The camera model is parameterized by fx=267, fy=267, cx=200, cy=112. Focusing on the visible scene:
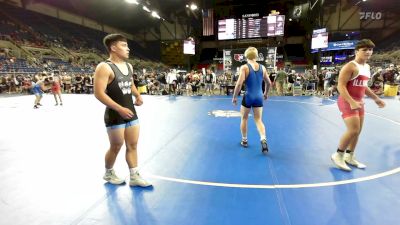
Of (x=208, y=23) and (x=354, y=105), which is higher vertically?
(x=208, y=23)

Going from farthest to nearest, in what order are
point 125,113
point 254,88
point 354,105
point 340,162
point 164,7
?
1. point 164,7
2. point 254,88
3. point 340,162
4. point 354,105
5. point 125,113

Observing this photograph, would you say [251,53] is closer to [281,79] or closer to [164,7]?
[281,79]

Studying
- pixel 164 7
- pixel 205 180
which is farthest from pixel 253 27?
pixel 205 180

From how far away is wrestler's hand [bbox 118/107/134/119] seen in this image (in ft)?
9.66

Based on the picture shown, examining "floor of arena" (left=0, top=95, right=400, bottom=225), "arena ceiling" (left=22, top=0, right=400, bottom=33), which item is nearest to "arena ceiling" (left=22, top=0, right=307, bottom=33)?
"arena ceiling" (left=22, top=0, right=400, bottom=33)

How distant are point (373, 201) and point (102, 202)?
3.05 meters

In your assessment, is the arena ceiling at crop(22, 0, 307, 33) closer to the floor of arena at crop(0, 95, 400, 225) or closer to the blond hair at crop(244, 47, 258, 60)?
the floor of arena at crop(0, 95, 400, 225)

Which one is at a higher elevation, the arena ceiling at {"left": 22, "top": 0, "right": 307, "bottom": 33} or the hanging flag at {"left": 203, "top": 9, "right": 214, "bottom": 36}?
the arena ceiling at {"left": 22, "top": 0, "right": 307, "bottom": 33}

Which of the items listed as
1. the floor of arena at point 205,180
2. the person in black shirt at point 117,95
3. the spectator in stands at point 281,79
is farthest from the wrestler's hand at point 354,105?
the spectator in stands at point 281,79

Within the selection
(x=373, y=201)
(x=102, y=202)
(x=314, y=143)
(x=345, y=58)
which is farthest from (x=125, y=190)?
(x=345, y=58)

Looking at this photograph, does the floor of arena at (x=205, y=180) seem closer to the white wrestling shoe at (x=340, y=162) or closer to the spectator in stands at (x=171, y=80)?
the white wrestling shoe at (x=340, y=162)

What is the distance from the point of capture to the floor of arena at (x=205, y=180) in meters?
2.76

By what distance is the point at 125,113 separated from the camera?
2.96 meters

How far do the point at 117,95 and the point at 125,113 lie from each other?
0.28 metres
